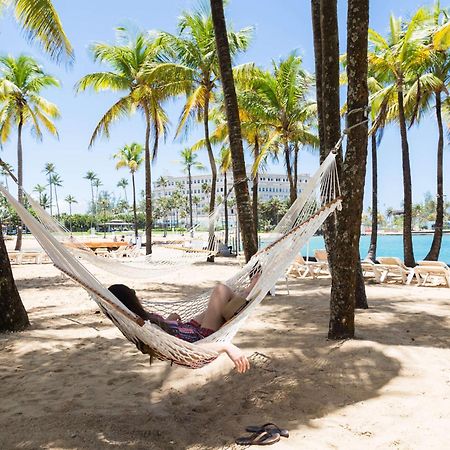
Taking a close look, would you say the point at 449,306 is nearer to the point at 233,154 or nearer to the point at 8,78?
the point at 233,154

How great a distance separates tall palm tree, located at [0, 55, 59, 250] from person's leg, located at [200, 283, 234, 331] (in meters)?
11.2

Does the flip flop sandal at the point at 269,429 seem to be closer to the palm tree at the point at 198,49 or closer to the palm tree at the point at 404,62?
the palm tree at the point at 404,62

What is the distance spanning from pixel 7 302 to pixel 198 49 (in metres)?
8.35

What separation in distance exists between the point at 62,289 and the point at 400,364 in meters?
4.67

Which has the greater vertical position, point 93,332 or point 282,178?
point 282,178

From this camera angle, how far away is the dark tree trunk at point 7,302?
3.52 metres

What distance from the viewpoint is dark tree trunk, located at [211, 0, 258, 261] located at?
4824 millimetres

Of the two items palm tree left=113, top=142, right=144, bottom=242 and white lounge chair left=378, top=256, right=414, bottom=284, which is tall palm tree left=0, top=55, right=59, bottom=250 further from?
palm tree left=113, top=142, right=144, bottom=242

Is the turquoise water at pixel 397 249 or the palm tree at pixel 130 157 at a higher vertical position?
the palm tree at pixel 130 157

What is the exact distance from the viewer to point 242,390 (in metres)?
2.43

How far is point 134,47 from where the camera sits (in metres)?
11.4

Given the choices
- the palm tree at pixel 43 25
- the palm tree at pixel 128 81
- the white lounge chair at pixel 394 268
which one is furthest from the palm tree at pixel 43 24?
the white lounge chair at pixel 394 268

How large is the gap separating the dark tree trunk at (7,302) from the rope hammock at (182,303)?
4.12 ft

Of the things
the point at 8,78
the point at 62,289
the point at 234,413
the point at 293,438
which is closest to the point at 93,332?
the point at 234,413
